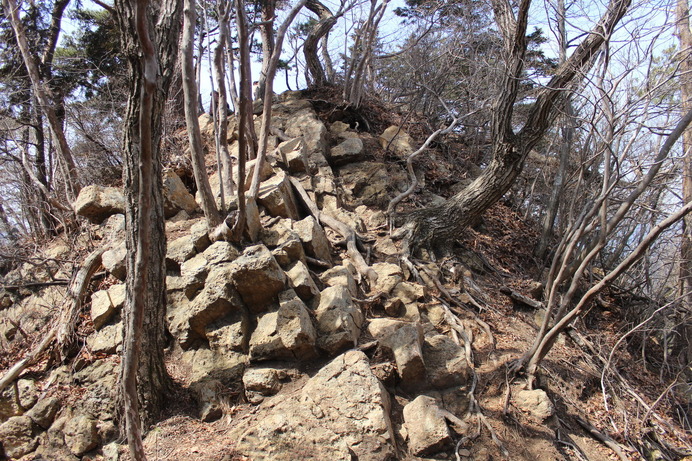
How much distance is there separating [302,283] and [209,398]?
4.78 feet

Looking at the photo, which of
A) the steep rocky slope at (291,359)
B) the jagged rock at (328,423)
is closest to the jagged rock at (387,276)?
the steep rocky slope at (291,359)

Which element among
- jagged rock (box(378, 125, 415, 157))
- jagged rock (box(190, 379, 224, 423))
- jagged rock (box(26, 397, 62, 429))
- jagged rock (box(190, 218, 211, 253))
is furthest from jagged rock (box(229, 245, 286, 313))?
jagged rock (box(378, 125, 415, 157))

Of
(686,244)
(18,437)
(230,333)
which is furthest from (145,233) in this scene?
(686,244)

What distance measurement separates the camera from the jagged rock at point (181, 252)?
5.13 meters

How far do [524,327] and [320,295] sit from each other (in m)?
2.83

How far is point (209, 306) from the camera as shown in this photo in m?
4.50

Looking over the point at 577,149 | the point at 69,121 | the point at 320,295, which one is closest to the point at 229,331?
the point at 320,295

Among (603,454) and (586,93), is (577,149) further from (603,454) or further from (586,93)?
(603,454)

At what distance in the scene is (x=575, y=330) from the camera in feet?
19.1

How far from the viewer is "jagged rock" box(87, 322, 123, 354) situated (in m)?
4.62

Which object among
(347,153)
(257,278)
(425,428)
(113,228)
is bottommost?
(425,428)

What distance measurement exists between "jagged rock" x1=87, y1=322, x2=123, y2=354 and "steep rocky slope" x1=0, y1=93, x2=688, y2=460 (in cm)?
1

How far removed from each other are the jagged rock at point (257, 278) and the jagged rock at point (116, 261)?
1467 mm

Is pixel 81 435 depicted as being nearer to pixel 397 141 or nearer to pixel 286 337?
pixel 286 337
